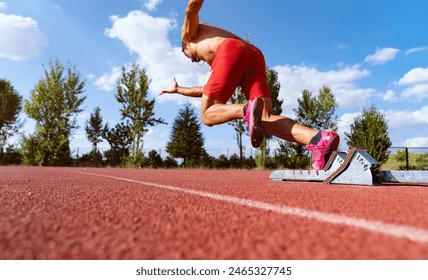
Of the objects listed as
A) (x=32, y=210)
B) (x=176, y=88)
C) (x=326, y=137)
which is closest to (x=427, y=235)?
(x=32, y=210)

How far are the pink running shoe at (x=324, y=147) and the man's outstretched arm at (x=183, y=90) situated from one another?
1.77 m

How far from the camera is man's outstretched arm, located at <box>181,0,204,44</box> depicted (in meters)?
3.79

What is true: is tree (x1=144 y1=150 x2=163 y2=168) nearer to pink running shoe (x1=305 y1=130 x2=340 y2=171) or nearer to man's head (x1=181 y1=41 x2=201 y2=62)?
man's head (x1=181 y1=41 x2=201 y2=62)

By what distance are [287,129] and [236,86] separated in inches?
30.3

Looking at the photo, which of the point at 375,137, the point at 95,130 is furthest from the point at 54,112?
the point at 375,137

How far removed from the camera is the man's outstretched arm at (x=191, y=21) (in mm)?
3795

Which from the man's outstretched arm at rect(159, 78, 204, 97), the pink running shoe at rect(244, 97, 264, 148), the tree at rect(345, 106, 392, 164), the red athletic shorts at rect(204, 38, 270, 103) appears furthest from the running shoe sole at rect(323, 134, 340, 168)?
the tree at rect(345, 106, 392, 164)

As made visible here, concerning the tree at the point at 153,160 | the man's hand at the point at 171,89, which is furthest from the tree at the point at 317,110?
the man's hand at the point at 171,89

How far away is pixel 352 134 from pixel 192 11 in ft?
46.5

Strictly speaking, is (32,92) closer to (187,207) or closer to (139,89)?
(139,89)

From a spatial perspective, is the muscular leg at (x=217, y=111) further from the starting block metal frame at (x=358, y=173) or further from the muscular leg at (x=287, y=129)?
the starting block metal frame at (x=358, y=173)

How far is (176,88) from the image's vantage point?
514cm

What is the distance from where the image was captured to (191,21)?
13.0 feet

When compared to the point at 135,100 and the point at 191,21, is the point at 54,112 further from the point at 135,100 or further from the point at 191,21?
the point at 191,21
